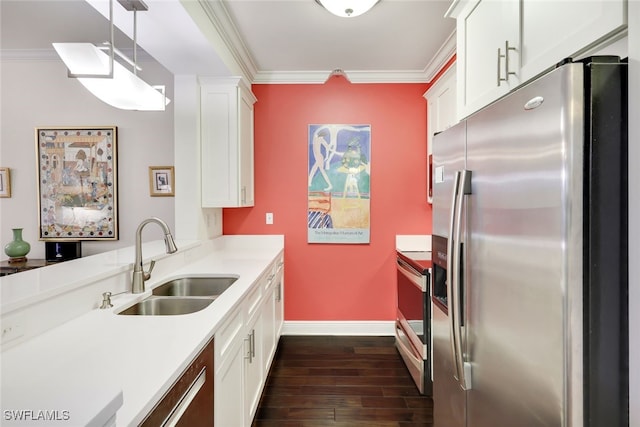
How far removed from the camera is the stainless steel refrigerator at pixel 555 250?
29.4 inches

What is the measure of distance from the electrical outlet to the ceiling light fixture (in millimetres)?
941

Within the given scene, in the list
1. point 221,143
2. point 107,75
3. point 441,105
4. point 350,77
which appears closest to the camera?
point 107,75

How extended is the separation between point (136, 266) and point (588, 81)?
186 cm

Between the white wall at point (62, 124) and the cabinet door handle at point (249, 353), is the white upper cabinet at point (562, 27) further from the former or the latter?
the white wall at point (62, 124)

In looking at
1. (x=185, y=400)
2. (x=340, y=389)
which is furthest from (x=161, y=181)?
(x=185, y=400)

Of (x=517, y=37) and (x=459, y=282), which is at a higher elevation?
(x=517, y=37)

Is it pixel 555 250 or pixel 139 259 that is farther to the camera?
pixel 139 259

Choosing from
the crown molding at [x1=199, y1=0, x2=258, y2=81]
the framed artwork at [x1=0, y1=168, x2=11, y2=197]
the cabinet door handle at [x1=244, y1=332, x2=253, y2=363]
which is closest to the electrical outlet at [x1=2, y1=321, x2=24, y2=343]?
the cabinet door handle at [x1=244, y1=332, x2=253, y2=363]

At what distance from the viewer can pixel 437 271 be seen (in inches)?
59.2

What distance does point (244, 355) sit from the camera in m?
1.61

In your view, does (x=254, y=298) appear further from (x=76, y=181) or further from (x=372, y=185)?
(x=76, y=181)

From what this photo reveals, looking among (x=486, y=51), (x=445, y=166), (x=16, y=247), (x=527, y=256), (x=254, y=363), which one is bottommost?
(x=254, y=363)

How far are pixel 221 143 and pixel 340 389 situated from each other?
7.05ft

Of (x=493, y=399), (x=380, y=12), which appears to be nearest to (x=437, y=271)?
(x=493, y=399)
